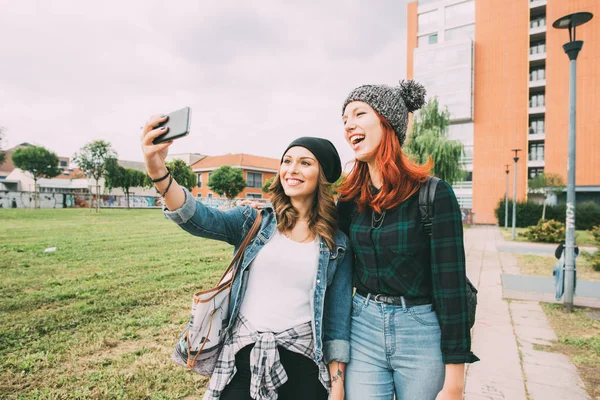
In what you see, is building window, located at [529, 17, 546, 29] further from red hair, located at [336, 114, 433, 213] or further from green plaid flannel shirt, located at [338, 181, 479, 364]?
green plaid flannel shirt, located at [338, 181, 479, 364]

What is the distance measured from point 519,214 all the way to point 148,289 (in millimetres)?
30316

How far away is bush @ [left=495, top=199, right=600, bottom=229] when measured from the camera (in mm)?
25656

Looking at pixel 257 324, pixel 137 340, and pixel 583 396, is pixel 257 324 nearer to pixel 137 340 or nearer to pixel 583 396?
pixel 137 340

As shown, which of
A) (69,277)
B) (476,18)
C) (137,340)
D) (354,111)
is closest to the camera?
(354,111)

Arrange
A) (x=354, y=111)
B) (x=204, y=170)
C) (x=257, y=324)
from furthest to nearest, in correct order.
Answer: (x=204, y=170) → (x=354, y=111) → (x=257, y=324)

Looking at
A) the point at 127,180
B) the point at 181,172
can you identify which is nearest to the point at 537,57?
the point at 181,172

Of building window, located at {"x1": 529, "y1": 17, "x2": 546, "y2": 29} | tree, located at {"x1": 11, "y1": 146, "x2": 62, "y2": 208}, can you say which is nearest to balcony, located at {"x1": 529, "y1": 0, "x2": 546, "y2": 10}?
building window, located at {"x1": 529, "y1": 17, "x2": 546, "y2": 29}

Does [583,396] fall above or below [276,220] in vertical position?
below

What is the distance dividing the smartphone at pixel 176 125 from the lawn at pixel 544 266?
1005 cm

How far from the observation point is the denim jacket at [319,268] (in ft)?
5.54

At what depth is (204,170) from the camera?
180ft

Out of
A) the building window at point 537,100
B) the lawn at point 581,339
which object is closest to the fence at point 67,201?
the lawn at point 581,339

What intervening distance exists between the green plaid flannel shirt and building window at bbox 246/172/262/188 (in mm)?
50352

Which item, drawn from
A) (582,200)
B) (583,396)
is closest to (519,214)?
(582,200)
